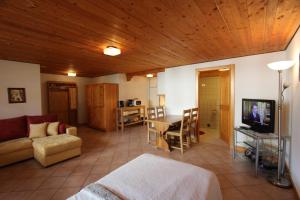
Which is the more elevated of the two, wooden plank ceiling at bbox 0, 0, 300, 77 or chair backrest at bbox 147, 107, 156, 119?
wooden plank ceiling at bbox 0, 0, 300, 77

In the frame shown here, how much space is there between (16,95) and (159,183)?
4.21 meters

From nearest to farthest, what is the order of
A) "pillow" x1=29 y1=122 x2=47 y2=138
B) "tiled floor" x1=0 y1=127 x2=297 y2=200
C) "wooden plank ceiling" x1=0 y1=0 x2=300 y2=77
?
"wooden plank ceiling" x1=0 y1=0 x2=300 y2=77, "tiled floor" x1=0 y1=127 x2=297 y2=200, "pillow" x1=29 y1=122 x2=47 y2=138

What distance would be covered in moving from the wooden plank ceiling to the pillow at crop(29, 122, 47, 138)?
1.59m

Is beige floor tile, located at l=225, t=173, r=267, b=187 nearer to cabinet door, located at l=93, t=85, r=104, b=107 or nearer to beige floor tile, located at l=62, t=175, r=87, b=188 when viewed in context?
beige floor tile, located at l=62, t=175, r=87, b=188

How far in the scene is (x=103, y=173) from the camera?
2.62m

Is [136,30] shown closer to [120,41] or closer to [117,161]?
[120,41]

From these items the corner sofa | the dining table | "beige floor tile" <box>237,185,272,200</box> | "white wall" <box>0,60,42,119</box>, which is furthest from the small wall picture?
"beige floor tile" <box>237,185,272,200</box>

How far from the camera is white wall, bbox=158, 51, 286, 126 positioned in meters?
3.20

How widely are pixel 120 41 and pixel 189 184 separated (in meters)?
2.20

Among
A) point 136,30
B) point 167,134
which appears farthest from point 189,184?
point 167,134

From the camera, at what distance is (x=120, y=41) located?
2.46m

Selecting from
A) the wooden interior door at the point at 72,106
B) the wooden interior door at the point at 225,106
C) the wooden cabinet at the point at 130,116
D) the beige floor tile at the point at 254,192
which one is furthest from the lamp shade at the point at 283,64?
the wooden interior door at the point at 72,106

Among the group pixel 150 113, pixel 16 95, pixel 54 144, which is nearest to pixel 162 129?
pixel 150 113

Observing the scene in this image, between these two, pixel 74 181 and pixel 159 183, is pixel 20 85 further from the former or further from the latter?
pixel 159 183
